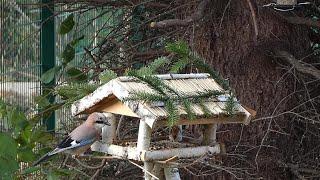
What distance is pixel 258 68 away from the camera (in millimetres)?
3898

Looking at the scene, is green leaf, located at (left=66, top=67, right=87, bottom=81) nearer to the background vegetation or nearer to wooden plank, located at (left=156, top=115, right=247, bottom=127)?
the background vegetation

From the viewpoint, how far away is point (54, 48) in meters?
5.52

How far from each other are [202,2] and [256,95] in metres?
0.57

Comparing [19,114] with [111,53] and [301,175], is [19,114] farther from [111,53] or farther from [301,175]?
[301,175]

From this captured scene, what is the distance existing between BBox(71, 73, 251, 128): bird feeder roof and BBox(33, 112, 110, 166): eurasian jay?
49 millimetres

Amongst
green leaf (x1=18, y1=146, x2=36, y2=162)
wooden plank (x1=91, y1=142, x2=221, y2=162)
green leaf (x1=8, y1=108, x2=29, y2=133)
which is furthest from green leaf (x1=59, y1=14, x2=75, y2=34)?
wooden plank (x1=91, y1=142, x2=221, y2=162)

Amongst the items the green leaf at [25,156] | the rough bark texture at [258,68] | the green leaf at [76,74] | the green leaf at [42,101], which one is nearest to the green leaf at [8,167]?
the green leaf at [25,156]

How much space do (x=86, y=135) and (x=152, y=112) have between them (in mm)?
626

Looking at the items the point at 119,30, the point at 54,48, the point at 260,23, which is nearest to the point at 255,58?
the point at 260,23

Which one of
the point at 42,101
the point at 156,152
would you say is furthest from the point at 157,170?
the point at 42,101

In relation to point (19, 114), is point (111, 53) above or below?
above

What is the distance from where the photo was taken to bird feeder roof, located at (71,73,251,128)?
2582mm

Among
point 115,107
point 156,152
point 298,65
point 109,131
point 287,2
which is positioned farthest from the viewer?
point 298,65

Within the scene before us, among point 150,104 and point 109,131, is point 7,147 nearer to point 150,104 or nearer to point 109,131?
point 109,131
